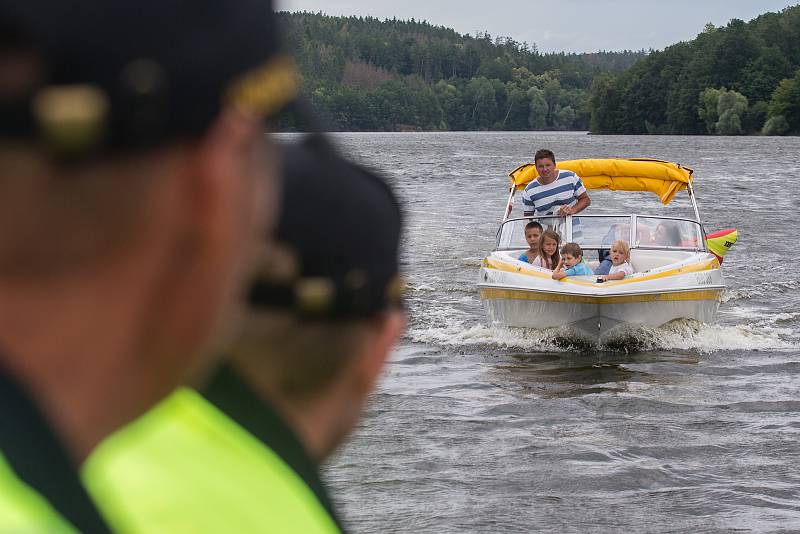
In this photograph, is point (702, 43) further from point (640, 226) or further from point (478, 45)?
point (640, 226)

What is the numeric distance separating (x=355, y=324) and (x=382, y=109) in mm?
153001

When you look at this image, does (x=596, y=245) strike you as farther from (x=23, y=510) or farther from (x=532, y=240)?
(x=23, y=510)

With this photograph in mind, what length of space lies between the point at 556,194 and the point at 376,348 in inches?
→ 455

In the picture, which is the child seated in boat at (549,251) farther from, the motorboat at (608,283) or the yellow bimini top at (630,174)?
the yellow bimini top at (630,174)

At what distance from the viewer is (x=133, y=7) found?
601 millimetres

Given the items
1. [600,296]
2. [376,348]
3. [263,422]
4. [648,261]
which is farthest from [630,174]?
[263,422]

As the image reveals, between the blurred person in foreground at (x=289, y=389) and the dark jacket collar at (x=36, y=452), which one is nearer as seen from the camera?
the dark jacket collar at (x=36, y=452)

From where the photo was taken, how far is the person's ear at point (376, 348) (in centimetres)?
134

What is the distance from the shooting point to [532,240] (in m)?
12.8

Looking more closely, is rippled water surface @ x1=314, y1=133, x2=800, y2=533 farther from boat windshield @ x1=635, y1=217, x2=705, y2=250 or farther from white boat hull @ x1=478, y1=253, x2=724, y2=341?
boat windshield @ x1=635, y1=217, x2=705, y2=250

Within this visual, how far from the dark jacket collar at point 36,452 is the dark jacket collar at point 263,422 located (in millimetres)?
447

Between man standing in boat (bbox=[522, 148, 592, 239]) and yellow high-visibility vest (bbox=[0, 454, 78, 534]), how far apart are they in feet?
39.7

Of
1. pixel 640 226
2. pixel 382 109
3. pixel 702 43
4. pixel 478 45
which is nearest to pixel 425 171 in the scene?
pixel 640 226

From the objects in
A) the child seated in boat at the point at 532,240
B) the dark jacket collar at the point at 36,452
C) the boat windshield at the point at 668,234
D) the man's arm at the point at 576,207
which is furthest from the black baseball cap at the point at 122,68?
the boat windshield at the point at 668,234
